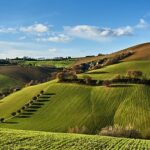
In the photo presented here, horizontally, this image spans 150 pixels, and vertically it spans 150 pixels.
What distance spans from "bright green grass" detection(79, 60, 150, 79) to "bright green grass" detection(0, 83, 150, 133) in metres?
16.9

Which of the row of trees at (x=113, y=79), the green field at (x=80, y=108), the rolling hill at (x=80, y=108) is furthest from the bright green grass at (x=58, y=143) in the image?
the row of trees at (x=113, y=79)

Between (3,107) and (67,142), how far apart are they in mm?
93276

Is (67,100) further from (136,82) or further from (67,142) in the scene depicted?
(67,142)

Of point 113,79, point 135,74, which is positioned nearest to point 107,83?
point 113,79

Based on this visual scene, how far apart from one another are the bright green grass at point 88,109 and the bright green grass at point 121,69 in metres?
16.9

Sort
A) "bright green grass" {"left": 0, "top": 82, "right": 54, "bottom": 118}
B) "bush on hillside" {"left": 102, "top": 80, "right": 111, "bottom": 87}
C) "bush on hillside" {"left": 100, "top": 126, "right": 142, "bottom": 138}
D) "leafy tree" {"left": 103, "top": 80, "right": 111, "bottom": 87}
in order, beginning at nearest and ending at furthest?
"bush on hillside" {"left": 100, "top": 126, "right": 142, "bottom": 138}, "bright green grass" {"left": 0, "top": 82, "right": 54, "bottom": 118}, "bush on hillside" {"left": 102, "top": 80, "right": 111, "bottom": 87}, "leafy tree" {"left": 103, "top": 80, "right": 111, "bottom": 87}

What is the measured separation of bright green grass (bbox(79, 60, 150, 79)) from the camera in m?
152

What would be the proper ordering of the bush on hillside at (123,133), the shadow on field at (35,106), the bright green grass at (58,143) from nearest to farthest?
the bright green grass at (58,143)
the bush on hillside at (123,133)
the shadow on field at (35,106)

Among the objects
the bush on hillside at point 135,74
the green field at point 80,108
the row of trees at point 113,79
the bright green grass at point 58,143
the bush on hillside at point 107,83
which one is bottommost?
the green field at point 80,108

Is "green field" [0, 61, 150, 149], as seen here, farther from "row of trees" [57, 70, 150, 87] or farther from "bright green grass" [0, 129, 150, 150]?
"bright green grass" [0, 129, 150, 150]

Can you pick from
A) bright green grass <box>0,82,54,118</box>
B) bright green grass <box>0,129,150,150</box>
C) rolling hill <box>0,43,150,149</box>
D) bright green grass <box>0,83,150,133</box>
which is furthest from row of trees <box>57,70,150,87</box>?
bright green grass <box>0,129,150,150</box>

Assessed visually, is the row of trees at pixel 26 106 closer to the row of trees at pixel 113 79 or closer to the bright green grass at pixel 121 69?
the row of trees at pixel 113 79

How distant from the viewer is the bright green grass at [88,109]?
10756 centimetres

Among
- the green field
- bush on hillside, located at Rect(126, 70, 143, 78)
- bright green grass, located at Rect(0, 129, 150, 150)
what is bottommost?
the green field
